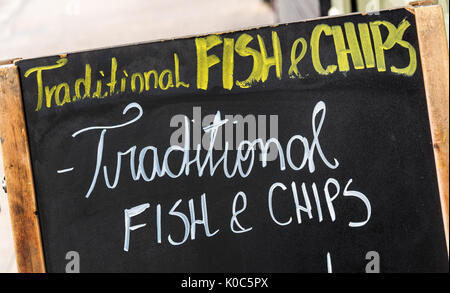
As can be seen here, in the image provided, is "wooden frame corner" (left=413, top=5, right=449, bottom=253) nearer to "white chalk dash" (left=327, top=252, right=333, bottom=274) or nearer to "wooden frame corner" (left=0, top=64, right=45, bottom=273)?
"white chalk dash" (left=327, top=252, right=333, bottom=274)

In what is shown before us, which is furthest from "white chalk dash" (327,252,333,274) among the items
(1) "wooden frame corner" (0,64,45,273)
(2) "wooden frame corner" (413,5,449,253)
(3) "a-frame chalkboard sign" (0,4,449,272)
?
(1) "wooden frame corner" (0,64,45,273)

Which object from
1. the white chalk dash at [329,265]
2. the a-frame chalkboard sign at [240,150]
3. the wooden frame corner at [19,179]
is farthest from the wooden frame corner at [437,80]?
the wooden frame corner at [19,179]

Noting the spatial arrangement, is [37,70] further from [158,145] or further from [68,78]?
[158,145]

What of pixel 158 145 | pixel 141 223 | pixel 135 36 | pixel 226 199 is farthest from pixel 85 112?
pixel 135 36

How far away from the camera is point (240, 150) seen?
1313mm

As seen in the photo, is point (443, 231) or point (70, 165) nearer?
point (443, 231)

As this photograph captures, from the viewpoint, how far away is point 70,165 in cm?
138

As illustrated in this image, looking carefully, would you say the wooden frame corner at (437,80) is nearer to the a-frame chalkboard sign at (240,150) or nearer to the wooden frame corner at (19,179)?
the a-frame chalkboard sign at (240,150)

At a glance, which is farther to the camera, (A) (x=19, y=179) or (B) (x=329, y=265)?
(A) (x=19, y=179)

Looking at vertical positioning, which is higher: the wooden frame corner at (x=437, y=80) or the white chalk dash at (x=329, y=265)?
the wooden frame corner at (x=437, y=80)

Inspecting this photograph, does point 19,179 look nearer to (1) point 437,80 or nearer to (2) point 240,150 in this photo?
(2) point 240,150

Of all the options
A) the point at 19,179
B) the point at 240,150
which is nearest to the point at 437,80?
the point at 240,150

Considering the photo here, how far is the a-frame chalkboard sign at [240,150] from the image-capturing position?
4.05ft
